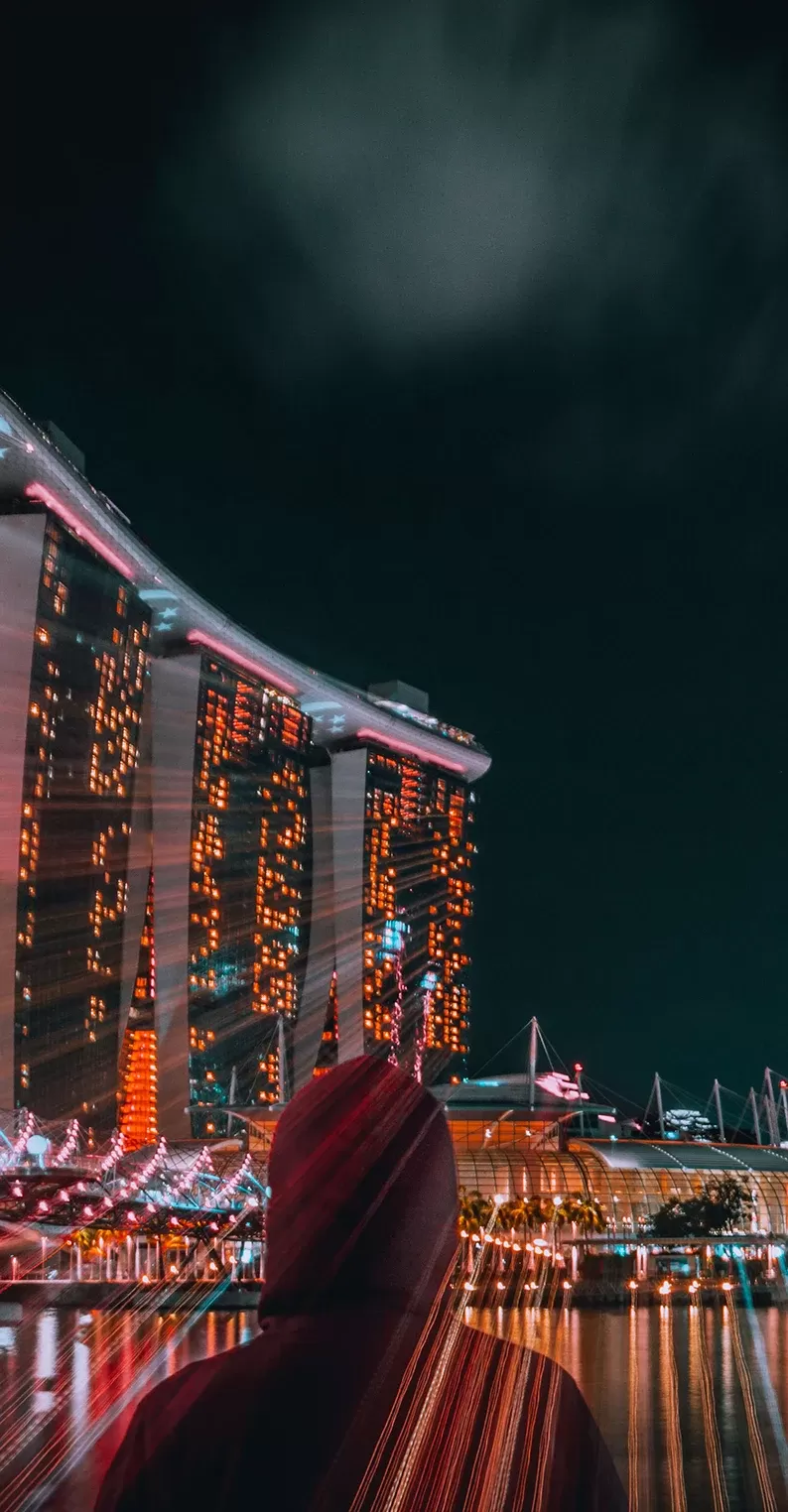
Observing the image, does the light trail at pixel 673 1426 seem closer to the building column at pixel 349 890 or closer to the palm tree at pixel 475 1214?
the palm tree at pixel 475 1214

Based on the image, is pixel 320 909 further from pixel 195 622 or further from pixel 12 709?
pixel 12 709

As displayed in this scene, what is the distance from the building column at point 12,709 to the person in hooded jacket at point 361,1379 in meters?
42.4

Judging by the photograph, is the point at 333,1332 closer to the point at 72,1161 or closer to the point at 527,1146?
the point at 72,1161

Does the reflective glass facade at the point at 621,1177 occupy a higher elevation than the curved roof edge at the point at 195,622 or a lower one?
lower

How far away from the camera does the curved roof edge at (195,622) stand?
54344 mm

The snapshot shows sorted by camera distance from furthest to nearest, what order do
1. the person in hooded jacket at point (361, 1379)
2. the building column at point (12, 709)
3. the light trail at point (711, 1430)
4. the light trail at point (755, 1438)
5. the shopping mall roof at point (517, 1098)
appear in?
the shopping mall roof at point (517, 1098)
the building column at point (12, 709)
the light trail at point (711, 1430)
the light trail at point (755, 1438)
the person in hooded jacket at point (361, 1379)

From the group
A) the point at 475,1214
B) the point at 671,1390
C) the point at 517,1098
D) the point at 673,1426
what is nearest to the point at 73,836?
the point at 475,1214

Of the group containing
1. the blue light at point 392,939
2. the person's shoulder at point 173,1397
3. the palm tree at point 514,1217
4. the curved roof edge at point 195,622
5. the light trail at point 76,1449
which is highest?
the curved roof edge at point 195,622

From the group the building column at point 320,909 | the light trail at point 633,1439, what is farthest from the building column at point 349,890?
the light trail at point 633,1439

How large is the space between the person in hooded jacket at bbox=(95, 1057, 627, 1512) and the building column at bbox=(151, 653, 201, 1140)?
67493 millimetres

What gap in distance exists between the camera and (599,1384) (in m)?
19.5

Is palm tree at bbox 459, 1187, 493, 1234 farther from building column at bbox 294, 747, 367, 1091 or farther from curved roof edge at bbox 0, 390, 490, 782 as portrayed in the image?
building column at bbox 294, 747, 367, 1091

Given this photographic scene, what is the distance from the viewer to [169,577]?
231ft

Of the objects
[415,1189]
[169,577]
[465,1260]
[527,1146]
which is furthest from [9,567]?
[415,1189]
